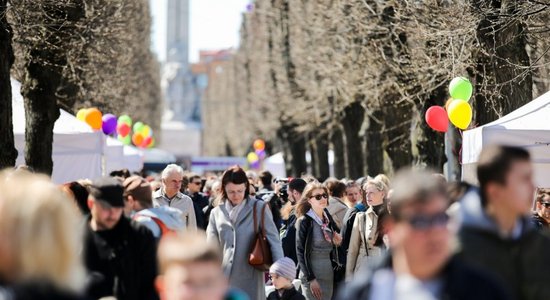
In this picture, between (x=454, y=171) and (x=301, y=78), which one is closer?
(x=454, y=171)

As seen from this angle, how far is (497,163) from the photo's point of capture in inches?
187

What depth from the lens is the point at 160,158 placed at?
6550cm

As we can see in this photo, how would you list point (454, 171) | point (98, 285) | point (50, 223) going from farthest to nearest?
point (454, 171)
point (98, 285)
point (50, 223)

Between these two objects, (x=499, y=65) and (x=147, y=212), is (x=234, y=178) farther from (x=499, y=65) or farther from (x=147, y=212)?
(x=499, y=65)

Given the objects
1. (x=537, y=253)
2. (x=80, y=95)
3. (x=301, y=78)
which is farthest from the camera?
(x=301, y=78)

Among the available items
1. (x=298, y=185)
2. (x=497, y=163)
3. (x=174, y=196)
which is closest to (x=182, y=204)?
(x=174, y=196)

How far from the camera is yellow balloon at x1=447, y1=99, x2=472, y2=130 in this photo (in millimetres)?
14688

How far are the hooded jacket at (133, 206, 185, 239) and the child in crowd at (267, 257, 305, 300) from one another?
104 inches

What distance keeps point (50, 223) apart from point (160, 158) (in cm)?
6187

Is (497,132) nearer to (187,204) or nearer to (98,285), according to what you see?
(187,204)

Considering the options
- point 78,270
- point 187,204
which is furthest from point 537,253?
point 187,204

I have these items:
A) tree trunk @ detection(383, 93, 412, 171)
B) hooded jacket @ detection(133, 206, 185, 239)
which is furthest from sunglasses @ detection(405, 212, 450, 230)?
tree trunk @ detection(383, 93, 412, 171)

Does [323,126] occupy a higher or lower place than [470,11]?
lower

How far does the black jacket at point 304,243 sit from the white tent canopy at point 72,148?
799 centimetres
